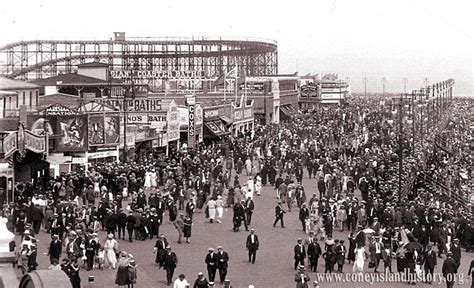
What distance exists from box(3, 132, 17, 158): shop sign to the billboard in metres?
4.73

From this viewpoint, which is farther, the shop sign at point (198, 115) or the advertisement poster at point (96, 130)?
the shop sign at point (198, 115)

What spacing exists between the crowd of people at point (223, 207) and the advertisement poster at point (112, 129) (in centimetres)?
155

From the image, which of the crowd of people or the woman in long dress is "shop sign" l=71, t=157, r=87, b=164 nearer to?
the crowd of people

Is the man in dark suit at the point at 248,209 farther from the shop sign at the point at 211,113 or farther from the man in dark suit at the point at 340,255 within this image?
the shop sign at the point at 211,113

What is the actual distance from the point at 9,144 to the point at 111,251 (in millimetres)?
9753

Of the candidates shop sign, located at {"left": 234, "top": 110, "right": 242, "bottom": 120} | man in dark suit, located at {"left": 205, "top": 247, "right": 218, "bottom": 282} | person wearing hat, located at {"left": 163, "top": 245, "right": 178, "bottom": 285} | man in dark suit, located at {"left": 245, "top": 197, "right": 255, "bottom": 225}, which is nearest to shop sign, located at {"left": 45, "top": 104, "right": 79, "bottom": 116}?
man in dark suit, located at {"left": 245, "top": 197, "right": 255, "bottom": 225}

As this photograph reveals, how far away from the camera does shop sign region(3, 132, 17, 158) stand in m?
26.8

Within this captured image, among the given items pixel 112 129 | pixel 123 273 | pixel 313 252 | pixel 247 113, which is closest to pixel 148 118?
pixel 112 129

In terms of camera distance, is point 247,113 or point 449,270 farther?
point 247,113

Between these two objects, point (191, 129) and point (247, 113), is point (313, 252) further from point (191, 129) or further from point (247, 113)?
point (247, 113)

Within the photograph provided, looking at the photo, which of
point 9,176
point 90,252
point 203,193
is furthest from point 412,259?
point 9,176

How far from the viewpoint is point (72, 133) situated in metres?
32.4

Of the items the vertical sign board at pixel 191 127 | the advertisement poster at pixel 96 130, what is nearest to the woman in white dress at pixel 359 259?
the advertisement poster at pixel 96 130

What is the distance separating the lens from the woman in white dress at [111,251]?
18.4m
